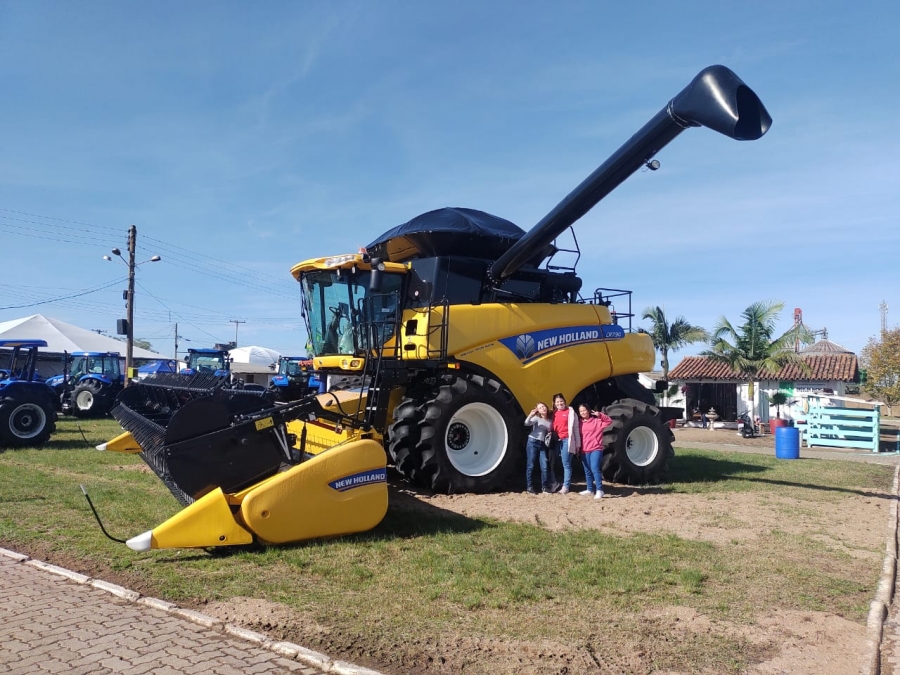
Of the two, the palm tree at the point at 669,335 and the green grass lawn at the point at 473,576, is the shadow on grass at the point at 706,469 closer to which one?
the green grass lawn at the point at 473,576

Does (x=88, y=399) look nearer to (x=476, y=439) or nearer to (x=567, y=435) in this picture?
(x=476, y=439)

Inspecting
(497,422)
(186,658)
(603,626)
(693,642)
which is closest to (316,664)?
(186,658)

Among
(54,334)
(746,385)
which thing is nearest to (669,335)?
(746,385)

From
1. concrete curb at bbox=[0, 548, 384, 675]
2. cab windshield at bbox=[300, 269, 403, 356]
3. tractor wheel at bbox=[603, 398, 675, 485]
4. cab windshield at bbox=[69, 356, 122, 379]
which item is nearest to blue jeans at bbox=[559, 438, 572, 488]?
tractor wheel at bbox=[603, 398, 675, 485]

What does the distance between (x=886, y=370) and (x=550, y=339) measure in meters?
41.1

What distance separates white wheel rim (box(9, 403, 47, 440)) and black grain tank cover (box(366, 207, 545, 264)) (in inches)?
345

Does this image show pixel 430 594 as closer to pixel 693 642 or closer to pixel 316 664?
pixel 316 664

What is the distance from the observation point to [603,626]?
482 centimetres

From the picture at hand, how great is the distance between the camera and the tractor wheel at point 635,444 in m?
11.4

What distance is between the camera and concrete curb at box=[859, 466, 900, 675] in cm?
434

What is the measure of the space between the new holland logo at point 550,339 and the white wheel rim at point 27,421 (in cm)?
1060

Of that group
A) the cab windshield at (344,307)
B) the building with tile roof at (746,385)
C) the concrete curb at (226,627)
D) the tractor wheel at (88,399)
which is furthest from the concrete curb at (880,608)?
the building with tile roof at (746,385)

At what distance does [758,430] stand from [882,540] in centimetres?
2107

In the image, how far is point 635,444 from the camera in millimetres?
11852
